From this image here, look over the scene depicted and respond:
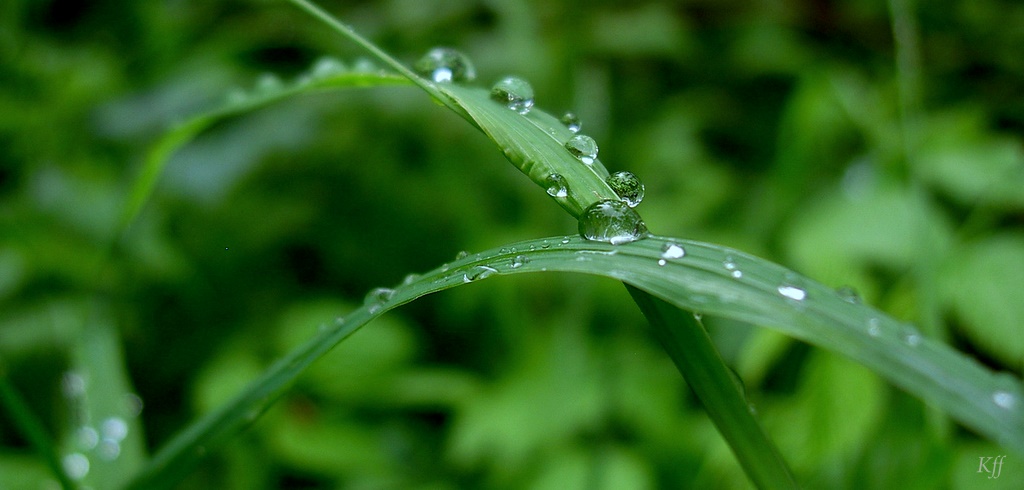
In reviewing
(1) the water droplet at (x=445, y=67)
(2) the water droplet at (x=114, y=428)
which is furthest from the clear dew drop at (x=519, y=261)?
(2) the water droplet at (x=114, y=428)

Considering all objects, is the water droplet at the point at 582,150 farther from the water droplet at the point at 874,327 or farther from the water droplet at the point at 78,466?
the water droplet at the point at 78,466

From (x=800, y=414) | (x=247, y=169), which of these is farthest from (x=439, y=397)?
(x=247, y=169)

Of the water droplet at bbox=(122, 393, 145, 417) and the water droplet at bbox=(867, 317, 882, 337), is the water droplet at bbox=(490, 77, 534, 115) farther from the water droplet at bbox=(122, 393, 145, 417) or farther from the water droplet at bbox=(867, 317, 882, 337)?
the water droplet at bbox=(122, 393, 145, 417)

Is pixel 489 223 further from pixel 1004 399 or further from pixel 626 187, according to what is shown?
pixel 1004 399

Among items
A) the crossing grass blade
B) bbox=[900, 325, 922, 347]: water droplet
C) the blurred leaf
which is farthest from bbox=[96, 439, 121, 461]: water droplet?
the blurred leaf

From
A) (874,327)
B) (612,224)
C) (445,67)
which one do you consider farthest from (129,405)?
(874,327)

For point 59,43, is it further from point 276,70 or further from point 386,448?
point 386,448
